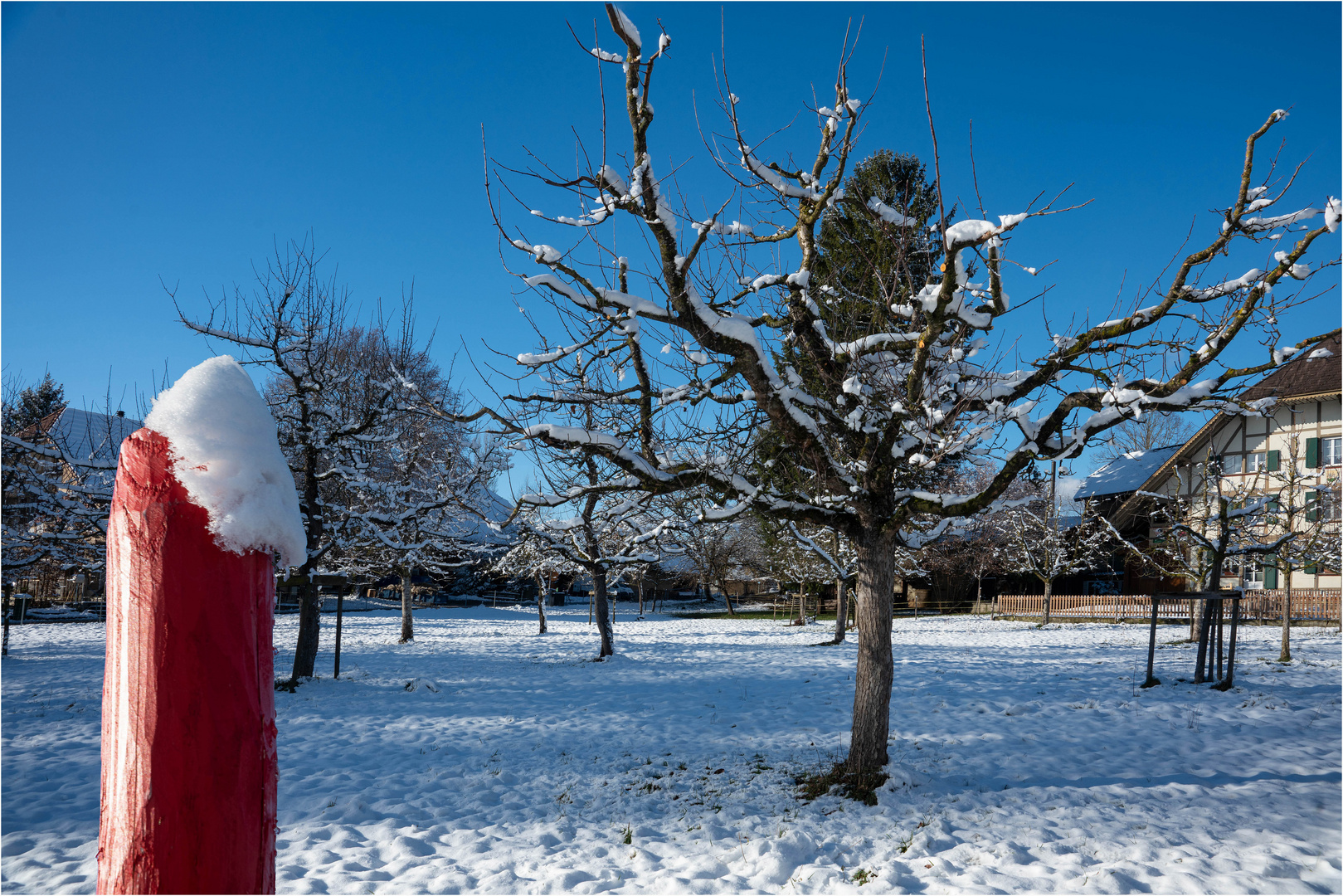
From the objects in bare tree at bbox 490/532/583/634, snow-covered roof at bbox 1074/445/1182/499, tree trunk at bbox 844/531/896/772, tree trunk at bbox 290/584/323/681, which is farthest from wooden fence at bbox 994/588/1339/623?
tree trunk at bbox 290/584/323/681

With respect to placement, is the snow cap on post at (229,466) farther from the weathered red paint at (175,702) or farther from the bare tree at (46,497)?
the bare tree at (46,497)

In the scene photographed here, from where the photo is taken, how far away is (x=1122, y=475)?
31.9 meters

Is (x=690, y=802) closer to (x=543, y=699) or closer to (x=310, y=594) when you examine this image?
(x=543, y=699)

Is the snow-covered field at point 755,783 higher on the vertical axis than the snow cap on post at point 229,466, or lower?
lower

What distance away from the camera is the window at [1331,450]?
25.4m

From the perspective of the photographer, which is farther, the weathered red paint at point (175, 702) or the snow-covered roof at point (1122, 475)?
the snow-covered roof at point (1122, 475)

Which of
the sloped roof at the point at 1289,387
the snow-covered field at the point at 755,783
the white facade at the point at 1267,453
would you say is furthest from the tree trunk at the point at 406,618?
the white facade at the point at 1267,453

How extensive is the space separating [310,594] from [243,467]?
528 inches

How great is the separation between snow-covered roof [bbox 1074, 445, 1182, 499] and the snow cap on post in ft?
113

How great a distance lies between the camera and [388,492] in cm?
1390

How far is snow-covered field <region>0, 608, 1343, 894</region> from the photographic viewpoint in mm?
5215

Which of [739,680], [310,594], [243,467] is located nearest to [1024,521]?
[739,680]

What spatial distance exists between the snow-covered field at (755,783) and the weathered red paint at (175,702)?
15.4ft

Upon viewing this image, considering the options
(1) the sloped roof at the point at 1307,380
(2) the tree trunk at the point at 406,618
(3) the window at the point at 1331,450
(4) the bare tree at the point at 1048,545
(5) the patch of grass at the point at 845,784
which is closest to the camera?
(5) the patch of grass at the point at 845,784
